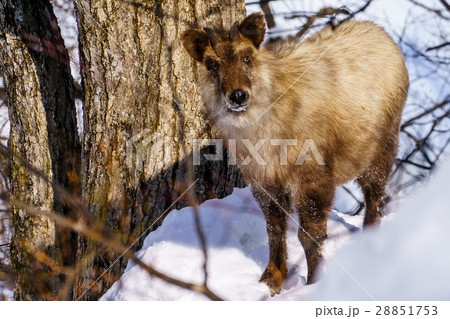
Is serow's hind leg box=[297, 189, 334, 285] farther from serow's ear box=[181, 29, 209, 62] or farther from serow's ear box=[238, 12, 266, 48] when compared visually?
serow's ear box=[181, 29, 209, 62]

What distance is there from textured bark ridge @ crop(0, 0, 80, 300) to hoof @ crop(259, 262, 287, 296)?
2.24 m

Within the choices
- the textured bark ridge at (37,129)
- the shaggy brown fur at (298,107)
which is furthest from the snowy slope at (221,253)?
the textured bark ridge at (37,129)

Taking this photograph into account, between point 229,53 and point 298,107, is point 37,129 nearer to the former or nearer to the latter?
point 229,53

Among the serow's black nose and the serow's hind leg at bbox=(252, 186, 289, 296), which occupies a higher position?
the serow's black nose

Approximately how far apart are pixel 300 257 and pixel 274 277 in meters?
0.43

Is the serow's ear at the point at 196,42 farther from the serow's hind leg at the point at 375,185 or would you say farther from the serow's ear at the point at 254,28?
the serow's hind leg at the point at 375,185

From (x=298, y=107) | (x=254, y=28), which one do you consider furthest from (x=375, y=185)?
(x=254, y=28)

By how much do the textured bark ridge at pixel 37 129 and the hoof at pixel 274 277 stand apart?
2.24 meters

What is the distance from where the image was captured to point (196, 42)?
324cm

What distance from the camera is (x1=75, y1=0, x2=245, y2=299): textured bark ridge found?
11.8 ft

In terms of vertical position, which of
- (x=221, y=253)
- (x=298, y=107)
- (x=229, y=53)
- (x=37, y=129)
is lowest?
(x=221, y=253)

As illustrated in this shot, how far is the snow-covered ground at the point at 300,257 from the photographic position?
228cm

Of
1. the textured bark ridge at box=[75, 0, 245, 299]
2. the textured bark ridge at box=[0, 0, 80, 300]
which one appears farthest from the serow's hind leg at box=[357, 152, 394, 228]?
the textured bark ridge at box=[0, 0, 80, 300]
